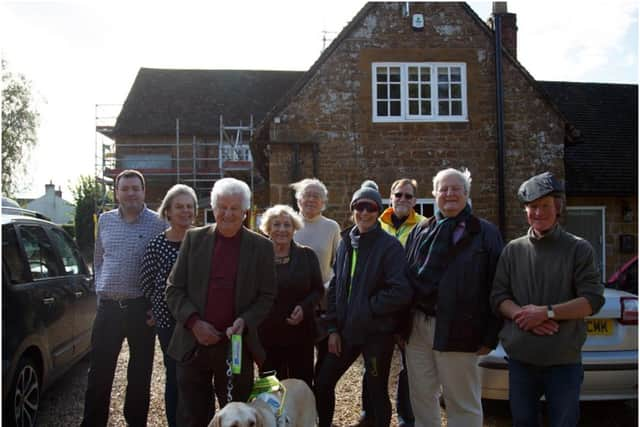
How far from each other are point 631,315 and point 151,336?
148 inches

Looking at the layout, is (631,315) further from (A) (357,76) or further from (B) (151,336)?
(A) (357,76)

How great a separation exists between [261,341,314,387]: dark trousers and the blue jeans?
1489 mm

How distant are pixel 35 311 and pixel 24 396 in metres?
0.63

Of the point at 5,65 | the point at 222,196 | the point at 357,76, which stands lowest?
the point at 222,196

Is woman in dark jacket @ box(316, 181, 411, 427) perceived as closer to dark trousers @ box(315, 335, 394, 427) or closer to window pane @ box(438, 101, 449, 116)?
dark trousers @ box(315, 335, 394, 427)

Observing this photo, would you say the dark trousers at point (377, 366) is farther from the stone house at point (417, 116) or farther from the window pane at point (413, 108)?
the window pane at point (413, 108)

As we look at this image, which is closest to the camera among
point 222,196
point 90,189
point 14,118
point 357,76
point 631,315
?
point 222,196

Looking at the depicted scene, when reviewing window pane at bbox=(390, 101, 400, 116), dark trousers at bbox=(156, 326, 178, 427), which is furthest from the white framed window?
dark trousers at bbox=(156, 326, 178, 427)

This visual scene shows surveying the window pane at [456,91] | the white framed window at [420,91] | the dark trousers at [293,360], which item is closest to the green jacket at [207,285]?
the dark trousers at [293,360]

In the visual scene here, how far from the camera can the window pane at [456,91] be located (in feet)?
38.4

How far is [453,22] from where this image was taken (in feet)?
37.9

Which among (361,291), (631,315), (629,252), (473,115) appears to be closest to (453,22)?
(473,115)

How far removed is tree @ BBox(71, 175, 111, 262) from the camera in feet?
86.5

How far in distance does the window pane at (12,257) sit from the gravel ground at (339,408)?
1.48 meters
